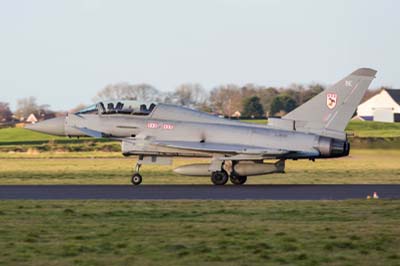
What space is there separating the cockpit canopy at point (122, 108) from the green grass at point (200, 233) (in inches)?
353

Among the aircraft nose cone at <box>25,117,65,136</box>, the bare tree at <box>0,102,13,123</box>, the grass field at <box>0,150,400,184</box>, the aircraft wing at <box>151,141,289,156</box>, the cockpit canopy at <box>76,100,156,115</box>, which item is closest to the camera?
the aircraft wing at <box>151,141,289,156</box>

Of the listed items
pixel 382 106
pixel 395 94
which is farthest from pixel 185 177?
pixel 395 94

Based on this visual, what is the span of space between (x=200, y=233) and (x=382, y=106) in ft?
272

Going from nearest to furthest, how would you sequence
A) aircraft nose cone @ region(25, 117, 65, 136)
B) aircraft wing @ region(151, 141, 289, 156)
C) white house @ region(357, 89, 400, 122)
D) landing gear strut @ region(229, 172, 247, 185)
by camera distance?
1. aircraft wing @ region(151, 141, 289, 156)
2. landing gear strut @ region(229, 172, 247, 185)
3. aircraft nose cone @ region(25, 117, 65, 136)
4. white house @ region(357, 89, 400, 122)

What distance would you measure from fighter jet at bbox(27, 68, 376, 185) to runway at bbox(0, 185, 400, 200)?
1.12 m

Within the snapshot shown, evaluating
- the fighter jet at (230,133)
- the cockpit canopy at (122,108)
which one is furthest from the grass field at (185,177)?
the cockpit canopy at (122,108)

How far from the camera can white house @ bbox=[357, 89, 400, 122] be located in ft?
295

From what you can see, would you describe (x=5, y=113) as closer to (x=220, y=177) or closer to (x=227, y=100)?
(x=227, y=100)

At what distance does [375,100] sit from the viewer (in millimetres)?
96188

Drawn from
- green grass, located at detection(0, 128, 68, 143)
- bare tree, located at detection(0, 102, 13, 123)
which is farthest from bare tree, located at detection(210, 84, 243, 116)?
bare tree, located at detection(0, 102, 13, 123)

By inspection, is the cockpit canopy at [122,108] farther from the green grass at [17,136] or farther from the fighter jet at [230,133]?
the green grass at [17,136]

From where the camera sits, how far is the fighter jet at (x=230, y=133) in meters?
28.0

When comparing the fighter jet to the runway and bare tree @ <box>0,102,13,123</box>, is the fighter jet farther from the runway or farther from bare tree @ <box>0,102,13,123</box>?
bare tree @ <box>0,102,13,123</box>

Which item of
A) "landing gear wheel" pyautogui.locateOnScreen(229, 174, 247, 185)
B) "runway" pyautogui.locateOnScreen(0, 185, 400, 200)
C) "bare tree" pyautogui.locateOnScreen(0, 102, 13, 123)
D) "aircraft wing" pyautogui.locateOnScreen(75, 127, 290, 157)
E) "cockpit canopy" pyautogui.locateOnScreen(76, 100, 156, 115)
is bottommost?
"runway" pyautogui.locateOnScreen(0, 185, 400, 200)
